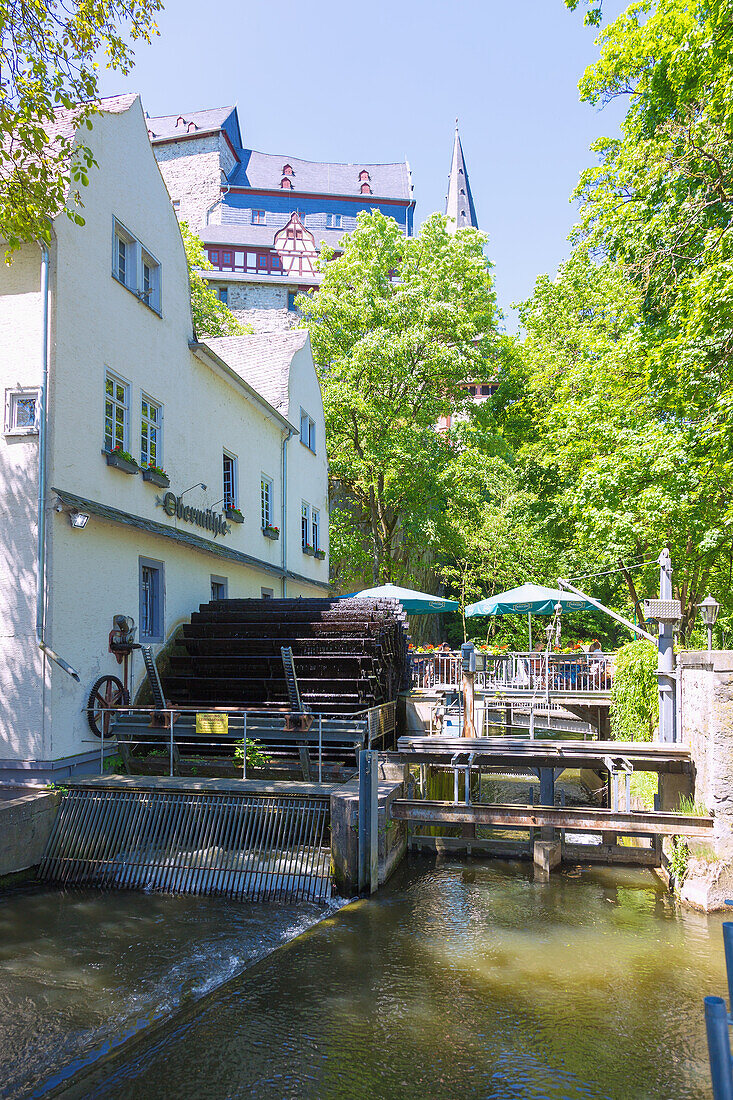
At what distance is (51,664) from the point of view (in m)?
9.61

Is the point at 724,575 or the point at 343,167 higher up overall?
the point at 343,167

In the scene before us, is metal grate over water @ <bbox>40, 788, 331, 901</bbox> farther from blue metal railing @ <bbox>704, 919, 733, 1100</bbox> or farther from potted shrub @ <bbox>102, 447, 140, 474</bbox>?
blue metal railing @ <bbox>704, 919, 733, 1100</bbox>

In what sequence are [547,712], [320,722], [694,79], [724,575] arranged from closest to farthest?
[320,722]
[694,79]
[547,712]
[724,575]

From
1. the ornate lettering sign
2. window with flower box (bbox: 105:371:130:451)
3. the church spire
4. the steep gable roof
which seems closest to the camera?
window with flower box (bbox: 105:371:130:451)

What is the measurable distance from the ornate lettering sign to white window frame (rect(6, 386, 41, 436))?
11.1 ft

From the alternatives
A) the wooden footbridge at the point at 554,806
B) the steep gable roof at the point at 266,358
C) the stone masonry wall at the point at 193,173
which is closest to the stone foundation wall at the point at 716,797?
the wooden footbridge at the point at 554,806

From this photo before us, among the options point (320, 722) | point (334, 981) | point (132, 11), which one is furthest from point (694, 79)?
point (334, 981)

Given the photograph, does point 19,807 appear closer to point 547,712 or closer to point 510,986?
point 510,986

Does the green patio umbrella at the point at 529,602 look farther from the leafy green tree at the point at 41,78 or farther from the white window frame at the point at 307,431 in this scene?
the leafy green tree at the point at 41,78

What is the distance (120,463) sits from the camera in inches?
448

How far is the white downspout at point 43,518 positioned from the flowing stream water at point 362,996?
8.49 ft

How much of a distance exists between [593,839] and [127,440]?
8.59 meters

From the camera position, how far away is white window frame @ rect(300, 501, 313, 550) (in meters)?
21.6

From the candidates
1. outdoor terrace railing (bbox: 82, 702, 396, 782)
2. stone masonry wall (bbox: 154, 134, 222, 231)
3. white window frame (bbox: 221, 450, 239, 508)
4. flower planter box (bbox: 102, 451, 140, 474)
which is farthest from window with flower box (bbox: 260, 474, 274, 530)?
stone masonry wall (bbox: 154, 134, 222, 231)
